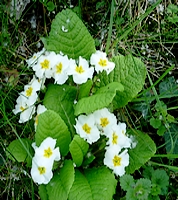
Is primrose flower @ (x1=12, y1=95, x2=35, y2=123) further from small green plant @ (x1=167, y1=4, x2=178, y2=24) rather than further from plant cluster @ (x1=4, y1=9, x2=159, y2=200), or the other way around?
small green plant @ (x1=167, y1=4, x2=178, y2=24)

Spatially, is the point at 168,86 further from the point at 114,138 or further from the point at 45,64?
the point at 45,64

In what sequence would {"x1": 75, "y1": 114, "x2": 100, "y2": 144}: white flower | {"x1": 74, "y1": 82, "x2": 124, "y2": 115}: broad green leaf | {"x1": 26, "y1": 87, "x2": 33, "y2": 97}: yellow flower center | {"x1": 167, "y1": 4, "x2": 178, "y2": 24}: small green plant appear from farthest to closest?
{"x1": 167, "y1": 4, "x2": 178, "y2": 24}: small green plant < {"x1": 26, "y1": 87, "x2": 33, "y2": 97}: yellow flower center < {"x1": 75, "y1": 114, "x2": 100, "y2": 144}: white flower < {"x1": 74, "y1": 82, "x2": 124, "y2": 115}: broad green leaf

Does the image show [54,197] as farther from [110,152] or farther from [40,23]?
[40,23]

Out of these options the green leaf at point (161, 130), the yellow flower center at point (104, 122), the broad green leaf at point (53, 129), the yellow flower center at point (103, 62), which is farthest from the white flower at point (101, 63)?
the green leaf at point (161, 130)

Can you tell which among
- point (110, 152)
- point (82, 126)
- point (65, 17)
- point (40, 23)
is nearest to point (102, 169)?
point (110, 152)

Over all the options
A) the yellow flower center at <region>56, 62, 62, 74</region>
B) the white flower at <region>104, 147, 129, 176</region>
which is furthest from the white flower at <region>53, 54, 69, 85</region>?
the white flower at <region>104, 147, 129, 176</region>

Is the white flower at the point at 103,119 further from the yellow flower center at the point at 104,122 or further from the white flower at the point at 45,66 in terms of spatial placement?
the white flower at the point at 45,66

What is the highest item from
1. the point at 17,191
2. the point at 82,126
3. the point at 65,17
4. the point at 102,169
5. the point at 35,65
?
the point at 65,17
